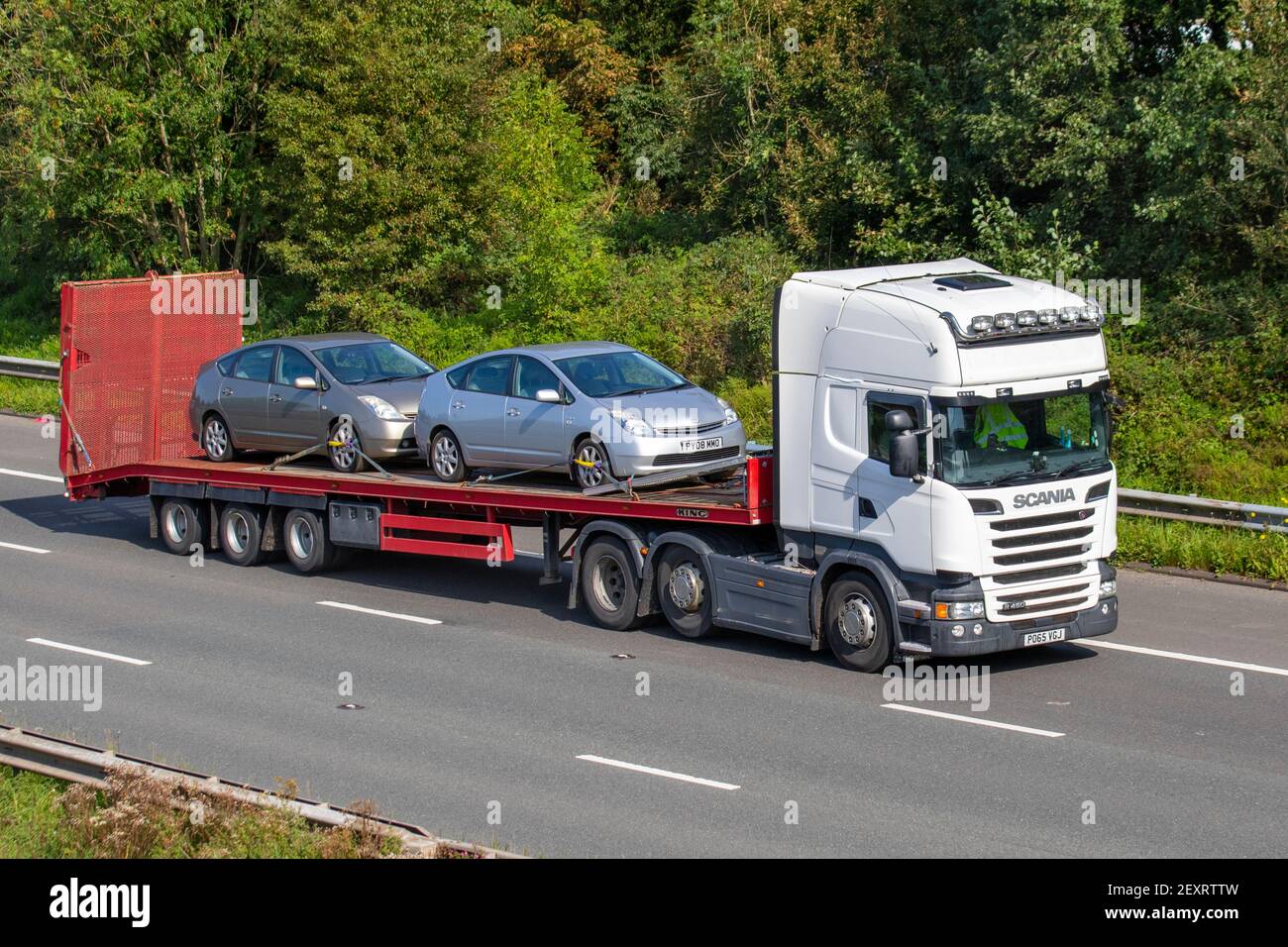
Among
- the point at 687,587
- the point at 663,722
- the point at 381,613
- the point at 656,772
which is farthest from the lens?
the point at 381,613

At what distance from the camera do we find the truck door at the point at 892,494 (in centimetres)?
1257

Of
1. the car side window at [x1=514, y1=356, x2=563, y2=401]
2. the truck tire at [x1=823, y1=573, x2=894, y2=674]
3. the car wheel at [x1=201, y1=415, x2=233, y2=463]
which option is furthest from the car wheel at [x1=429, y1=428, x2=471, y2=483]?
the truck tire at [x1=823, y1=573, x2=894, y2=674]

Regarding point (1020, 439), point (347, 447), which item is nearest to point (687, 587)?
point (1020, 439)

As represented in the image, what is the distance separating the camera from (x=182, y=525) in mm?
19078

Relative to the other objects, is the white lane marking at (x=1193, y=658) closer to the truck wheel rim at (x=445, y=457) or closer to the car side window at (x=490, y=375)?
the car side window at (x=490, y=375)

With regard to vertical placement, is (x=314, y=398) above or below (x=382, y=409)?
above

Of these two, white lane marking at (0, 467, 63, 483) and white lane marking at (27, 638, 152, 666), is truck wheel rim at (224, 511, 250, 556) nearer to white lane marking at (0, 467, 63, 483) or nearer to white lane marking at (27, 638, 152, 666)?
white lane marking at (27, 638, 152, 666)

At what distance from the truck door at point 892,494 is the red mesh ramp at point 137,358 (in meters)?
9.73

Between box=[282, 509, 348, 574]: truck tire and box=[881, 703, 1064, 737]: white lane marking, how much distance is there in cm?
769

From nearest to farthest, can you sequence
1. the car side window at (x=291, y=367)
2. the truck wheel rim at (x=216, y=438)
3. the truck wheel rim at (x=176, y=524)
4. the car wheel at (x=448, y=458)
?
the car wheel at (x=448, y=458)
the car side window at (x=291, y=367)
the truck wheel rim at (x=176, y=524)
the truck wheel rim at (x=216, y=438)

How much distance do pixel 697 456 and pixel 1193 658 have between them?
188 inches

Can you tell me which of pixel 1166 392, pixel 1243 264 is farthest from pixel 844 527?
pixel 1243 264

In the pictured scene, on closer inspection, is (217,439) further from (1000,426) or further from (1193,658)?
(1193,658)

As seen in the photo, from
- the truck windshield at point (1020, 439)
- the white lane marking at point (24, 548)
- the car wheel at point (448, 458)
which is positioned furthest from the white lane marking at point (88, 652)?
the truck windshield at point (1020, 439)
